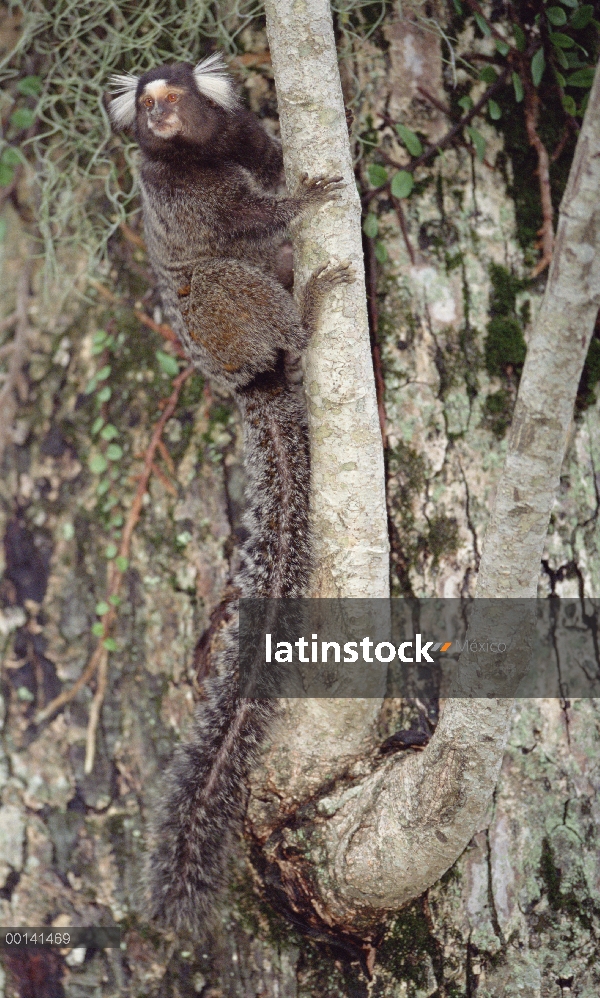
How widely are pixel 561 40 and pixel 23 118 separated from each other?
1848 mm

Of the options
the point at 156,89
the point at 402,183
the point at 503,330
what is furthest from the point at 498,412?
the point at 156,89

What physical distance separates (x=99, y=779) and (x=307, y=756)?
0.78 meters

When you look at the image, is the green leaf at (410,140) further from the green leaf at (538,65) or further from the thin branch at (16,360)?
the thin branch at (16,360)

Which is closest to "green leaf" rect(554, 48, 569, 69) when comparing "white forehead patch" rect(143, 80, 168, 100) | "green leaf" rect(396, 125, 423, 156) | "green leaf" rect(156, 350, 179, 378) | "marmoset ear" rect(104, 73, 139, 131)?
"green leaf" rect(396, 125, 423, 156)

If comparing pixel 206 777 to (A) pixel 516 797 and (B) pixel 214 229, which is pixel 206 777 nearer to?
(A) pixel 516 797

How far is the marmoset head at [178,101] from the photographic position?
9.05 feet

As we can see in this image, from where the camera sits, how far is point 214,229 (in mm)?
2840

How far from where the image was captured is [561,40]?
104 inches

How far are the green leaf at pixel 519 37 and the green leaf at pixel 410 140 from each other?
1.54 feet

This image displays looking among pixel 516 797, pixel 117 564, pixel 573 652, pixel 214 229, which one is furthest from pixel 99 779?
pixel 214 229

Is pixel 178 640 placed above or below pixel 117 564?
below

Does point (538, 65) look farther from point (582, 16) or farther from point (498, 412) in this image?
point (498, 412)

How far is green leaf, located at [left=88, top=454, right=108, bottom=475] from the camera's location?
2.85 meters

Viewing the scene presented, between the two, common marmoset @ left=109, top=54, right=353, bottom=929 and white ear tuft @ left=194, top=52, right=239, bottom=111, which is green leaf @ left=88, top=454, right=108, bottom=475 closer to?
common marmoset @ left=109, top=54, right=353, bottom=929
